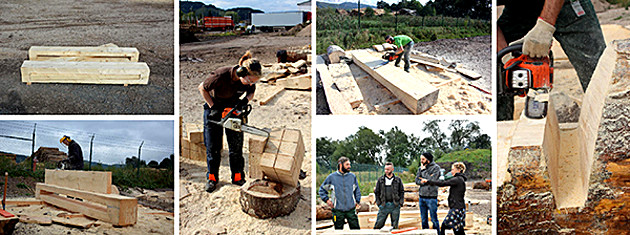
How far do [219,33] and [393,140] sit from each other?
2.22m

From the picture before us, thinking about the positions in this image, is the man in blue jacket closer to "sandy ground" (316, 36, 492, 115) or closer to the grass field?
"sandy ground" (316, 36, 492, 115)

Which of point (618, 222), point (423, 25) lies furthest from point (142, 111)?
point (618, 222)

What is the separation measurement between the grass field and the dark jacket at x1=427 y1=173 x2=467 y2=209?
4.81 ft

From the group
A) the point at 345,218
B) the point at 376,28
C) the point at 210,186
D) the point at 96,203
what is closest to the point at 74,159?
the point at 96,203

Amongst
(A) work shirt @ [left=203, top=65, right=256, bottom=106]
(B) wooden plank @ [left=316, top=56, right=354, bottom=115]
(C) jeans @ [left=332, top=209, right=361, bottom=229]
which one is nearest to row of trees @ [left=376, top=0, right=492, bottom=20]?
(B) wooden plank @ [left=316, top=56, right=354, bottom=115]

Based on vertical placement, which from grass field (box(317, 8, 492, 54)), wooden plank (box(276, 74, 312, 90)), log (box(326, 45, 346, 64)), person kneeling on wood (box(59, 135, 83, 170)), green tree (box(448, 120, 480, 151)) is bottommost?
person kneeling on wood (box(59, 135, 83, 170))

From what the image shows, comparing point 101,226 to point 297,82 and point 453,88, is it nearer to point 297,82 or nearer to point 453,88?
point 297,82

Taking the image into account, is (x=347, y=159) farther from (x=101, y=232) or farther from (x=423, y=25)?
(x=101, y=232)

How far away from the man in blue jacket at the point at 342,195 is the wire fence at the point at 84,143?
1691 millimetres

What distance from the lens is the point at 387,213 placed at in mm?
4316

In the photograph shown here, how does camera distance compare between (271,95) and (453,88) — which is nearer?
(453,88)

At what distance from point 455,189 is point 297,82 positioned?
1.95 m

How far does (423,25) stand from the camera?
4.36m

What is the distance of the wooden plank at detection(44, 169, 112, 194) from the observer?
4.30 m
